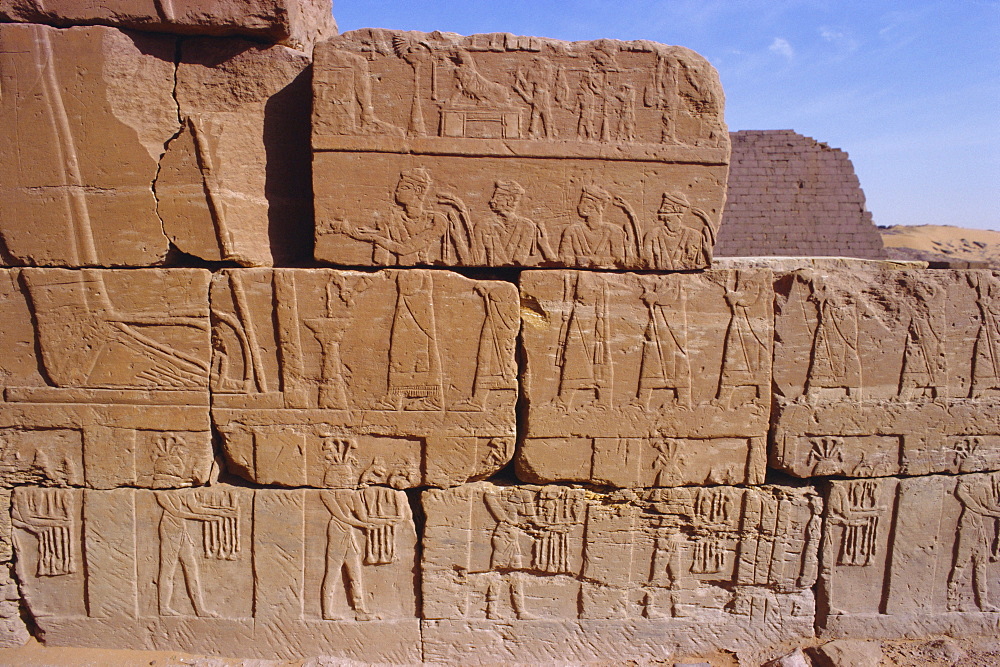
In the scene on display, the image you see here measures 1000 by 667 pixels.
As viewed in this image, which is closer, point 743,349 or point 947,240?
point 743,349

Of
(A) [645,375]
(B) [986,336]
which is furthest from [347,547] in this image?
(B) [986,336]

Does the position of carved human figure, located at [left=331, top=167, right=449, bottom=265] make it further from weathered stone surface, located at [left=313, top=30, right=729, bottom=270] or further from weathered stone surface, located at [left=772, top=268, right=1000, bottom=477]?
weathered stone surface, located at [left=772, top=268, right=1000, bottom=477]

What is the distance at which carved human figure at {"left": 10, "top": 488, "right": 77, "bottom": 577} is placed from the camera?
3.10 metres

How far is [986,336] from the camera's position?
324 centimetres

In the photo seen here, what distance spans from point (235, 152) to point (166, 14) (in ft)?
2.21

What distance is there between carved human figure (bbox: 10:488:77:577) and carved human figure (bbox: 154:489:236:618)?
469 mm

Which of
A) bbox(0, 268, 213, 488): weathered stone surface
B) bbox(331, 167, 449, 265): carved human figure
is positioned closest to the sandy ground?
bbox(331, 167, 449, 265): carved human figure

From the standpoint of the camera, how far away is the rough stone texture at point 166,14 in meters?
2.85

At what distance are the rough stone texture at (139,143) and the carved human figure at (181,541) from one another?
1218 mm

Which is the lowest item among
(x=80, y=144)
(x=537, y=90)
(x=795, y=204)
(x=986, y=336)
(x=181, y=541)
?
(x=181, y=541)

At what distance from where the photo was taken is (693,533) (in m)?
3.24

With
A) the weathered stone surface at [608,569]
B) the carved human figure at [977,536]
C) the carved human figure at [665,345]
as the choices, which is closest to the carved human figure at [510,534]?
the weathered stone surface at [608,569]

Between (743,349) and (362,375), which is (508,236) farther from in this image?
(743,349)

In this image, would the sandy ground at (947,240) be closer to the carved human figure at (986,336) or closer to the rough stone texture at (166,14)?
the carved human figure at (986,336)
